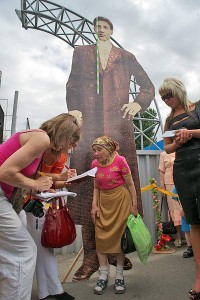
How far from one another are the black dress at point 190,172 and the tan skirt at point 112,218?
2.48 ft

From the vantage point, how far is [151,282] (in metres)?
2.89

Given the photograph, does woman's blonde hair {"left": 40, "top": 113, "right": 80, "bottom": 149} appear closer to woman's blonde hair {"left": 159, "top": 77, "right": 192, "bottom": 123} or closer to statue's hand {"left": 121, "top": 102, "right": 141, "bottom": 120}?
woman's blonde hair {"left": 159, "top": 77, "right": 192, "bottom": 123}

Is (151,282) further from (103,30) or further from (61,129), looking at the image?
(103,30)

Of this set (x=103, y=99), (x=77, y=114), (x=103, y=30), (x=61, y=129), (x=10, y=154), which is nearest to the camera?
(x=10, y=154)

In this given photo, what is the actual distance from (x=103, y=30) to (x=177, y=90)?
256 cm

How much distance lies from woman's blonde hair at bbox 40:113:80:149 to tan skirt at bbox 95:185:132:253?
1008 millimetres

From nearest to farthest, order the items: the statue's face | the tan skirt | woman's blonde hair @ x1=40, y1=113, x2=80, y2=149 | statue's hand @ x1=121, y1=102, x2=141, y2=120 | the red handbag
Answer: woman's blonde hair @ x1=40, y1=113, x2=80, y2=149 < the red handbag < the tan skirt < statue's hand @ x1=121, y1=102, x2=141, y2=120 < the statue's face

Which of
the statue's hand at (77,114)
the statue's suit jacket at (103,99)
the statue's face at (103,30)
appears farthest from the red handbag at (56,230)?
the statue's face at (103,30)

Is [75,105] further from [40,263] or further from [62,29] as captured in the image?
[62,29]

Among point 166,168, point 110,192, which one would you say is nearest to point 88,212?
point 110,192

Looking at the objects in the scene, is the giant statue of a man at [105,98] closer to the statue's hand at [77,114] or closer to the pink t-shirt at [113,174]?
the statue's hand at [77,114]

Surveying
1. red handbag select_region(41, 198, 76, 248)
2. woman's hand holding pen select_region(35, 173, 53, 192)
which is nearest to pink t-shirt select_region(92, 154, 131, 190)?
red handbag select_region(41, 198, 76, 248)

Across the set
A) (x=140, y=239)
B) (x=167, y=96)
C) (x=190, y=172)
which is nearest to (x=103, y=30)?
(x=167, y=96)

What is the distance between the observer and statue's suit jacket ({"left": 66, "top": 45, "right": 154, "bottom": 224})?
3.92 metres
